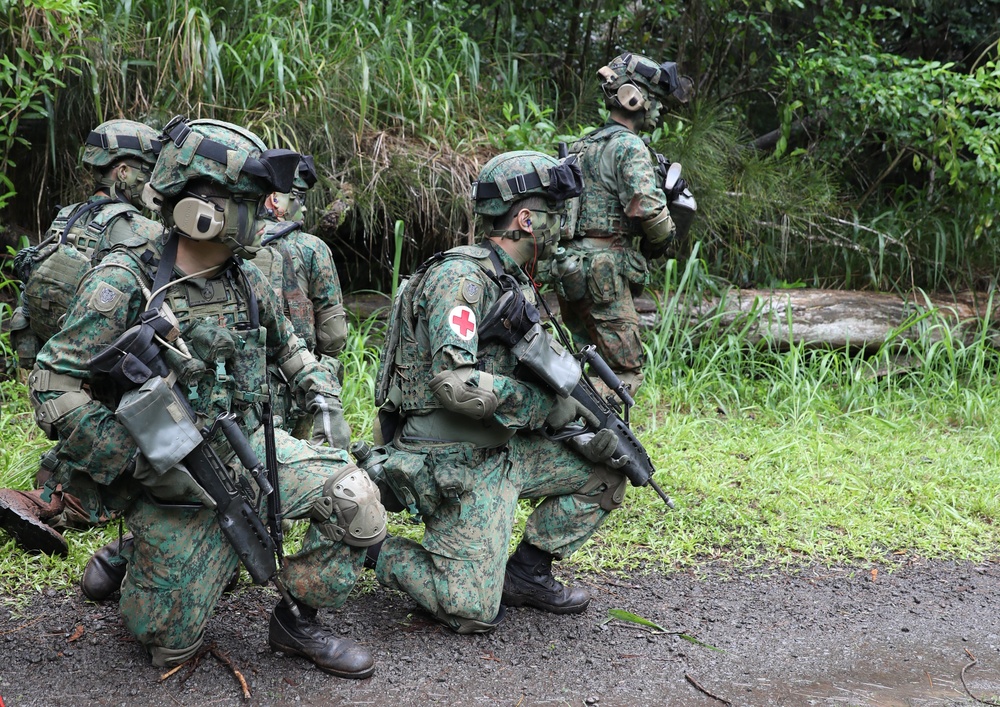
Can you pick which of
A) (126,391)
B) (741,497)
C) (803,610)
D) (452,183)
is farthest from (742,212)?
(126,391)

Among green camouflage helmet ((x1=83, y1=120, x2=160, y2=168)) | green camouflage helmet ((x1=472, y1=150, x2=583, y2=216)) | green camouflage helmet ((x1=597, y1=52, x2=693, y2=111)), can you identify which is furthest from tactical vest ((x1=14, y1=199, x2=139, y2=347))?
green camouflage helmet ((x1=597, y1=52, x2=693, y2=111))

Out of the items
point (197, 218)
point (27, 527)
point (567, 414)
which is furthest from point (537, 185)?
point (27, 527)

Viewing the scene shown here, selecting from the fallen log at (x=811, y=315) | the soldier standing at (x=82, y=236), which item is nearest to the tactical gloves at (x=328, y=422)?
the soldier standing at (x=82, y=236)

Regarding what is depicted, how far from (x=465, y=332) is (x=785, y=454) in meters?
3.19

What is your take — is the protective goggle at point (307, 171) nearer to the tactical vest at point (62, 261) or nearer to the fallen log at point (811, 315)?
the tactical vest at point (62, 261)

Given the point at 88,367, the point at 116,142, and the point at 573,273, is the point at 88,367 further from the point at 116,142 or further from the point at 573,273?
the point at 573,273

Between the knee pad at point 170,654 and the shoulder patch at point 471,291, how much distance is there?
5.02 ft

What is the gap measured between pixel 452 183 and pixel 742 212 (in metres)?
2.57

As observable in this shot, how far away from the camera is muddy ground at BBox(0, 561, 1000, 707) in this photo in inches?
132

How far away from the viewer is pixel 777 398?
709 cm

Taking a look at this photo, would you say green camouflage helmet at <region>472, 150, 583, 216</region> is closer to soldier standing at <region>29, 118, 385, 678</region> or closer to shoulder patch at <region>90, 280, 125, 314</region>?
soldier standing at <region>29, 118, 385, 678</region>

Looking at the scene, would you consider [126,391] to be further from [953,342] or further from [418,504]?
[953,342]

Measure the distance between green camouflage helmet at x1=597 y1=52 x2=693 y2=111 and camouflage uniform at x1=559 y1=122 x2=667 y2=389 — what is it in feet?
0.55

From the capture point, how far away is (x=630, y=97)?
5812 millimetres
